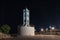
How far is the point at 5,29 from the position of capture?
60.6 m

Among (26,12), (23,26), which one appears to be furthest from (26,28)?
(26,12)

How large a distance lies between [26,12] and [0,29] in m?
7.94

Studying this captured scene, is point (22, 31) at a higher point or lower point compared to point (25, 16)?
lower

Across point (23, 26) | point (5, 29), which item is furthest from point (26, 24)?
point (5, 29)

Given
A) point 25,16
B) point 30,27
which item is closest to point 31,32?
point 30,27

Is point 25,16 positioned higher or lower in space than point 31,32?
higher

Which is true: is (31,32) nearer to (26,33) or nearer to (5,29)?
(26,33)

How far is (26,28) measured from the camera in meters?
58.9

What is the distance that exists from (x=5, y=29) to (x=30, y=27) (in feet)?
21.2

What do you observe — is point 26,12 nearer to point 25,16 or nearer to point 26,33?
point 25,16

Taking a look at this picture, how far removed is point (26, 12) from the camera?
61.7 m

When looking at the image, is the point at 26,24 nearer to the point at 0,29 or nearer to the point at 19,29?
the point at 19,29

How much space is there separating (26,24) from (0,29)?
6.64m

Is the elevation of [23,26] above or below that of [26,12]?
below
